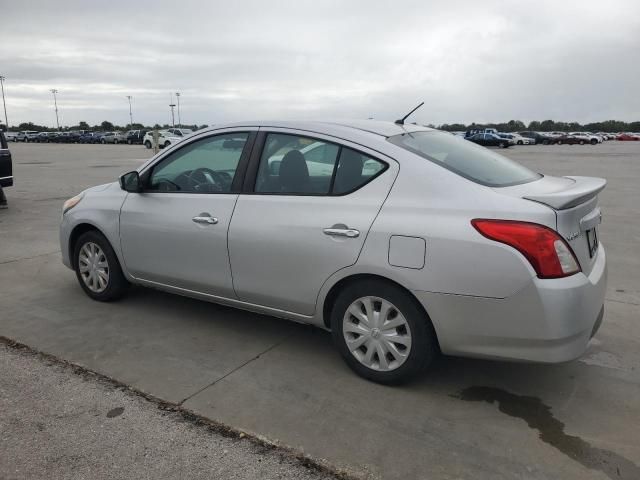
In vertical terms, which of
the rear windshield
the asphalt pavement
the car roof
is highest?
the car roof

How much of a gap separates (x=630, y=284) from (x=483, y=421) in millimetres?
3270

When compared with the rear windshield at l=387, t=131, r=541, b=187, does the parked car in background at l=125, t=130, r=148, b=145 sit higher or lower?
lower

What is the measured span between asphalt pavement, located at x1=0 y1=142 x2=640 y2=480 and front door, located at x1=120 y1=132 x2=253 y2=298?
48cm

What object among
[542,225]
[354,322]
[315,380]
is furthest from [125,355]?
[542,225]

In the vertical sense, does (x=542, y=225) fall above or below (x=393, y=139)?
below

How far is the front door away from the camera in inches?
151

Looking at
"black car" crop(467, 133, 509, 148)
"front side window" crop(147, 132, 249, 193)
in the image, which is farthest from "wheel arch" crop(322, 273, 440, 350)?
"black car" crop(467, 133, 509, 148)

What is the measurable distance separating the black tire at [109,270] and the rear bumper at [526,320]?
2.80 meters

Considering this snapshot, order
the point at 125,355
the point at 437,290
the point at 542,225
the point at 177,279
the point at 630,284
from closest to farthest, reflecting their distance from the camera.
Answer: the point at 542,225 < the point at 437,290 < the point at 125,355 < the point at 177,279 < the point at 630,284

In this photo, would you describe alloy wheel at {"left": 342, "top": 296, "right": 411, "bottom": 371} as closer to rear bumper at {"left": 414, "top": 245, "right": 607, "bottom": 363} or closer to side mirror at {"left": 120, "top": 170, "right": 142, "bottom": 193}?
rear bumper at {"left": 414, "top": 245, "right": 607, "bottom": 363}

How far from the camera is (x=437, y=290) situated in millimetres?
2928

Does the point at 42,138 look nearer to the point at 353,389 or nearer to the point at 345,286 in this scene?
the point at 345,286

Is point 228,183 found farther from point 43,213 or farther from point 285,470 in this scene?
point 43,213

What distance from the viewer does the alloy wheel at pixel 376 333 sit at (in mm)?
3152
